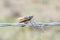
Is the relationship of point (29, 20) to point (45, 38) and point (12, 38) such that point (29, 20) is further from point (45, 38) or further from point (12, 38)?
point (12, 38)

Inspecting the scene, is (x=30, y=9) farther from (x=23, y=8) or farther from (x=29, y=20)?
(x=29, y=20)

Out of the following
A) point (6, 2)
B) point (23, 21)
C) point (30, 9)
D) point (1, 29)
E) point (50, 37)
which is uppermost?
point (6, 2)

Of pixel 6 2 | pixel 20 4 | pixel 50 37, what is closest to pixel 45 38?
pixel 50 37

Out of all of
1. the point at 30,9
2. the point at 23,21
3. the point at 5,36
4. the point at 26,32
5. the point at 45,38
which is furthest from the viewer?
the point at 30,9

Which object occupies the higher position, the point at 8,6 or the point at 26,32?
the point at 8,6

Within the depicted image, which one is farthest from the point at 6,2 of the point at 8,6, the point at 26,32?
the point at 26,32

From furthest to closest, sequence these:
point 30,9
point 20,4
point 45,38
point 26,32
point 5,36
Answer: point 20,4 < point 30,9 < point 5,36 < point 26,32 < point 45,38

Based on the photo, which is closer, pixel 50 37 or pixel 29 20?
pixel 29 20
